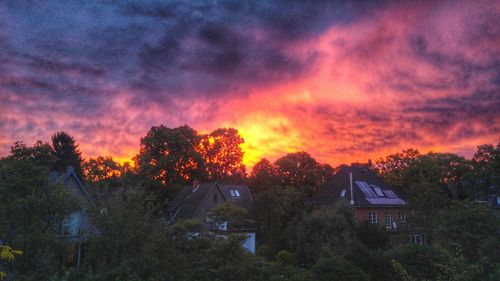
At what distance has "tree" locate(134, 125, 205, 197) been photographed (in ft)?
166

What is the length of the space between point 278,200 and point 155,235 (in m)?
21.5

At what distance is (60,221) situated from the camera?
17.3 meters

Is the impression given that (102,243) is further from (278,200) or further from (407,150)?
(407,150)

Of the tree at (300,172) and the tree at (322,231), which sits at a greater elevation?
the tree at (300,172)

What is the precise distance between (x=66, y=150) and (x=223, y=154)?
2724 centimetres

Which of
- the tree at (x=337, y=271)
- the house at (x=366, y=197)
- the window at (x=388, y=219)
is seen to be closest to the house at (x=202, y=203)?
the house at (x=366, y=197)

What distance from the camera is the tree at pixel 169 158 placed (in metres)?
50.6

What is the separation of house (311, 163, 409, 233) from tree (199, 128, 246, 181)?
56.9ft

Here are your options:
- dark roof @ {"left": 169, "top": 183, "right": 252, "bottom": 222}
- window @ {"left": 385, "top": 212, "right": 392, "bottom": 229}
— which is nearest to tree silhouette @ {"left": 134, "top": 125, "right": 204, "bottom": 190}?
dark roof @ {"left": 169, "top": 183, "right": 252, "bottom": 222}

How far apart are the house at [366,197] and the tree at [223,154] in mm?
17345

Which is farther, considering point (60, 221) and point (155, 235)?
point (60, 221)

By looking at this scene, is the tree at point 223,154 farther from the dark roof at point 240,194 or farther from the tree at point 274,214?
the tree at point 274,214

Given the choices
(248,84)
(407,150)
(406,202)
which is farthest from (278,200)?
(407,150)

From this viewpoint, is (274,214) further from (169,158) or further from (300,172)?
(169,158)
